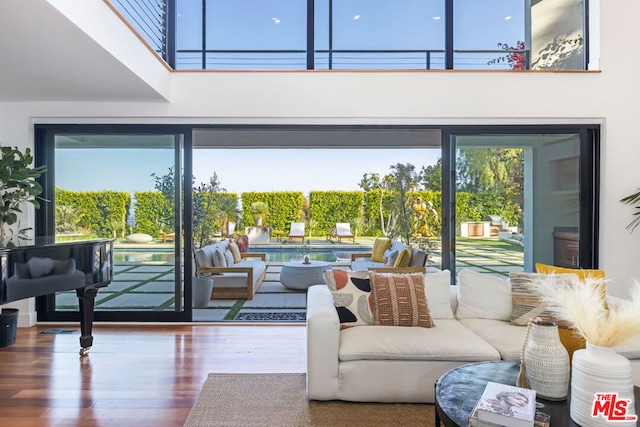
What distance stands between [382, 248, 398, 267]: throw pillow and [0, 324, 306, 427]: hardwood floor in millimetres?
2475

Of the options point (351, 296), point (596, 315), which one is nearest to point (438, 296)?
point (351, 296)

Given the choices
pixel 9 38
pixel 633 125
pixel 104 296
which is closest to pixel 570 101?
pixel 633 125

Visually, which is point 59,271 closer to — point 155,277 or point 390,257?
point 155,277

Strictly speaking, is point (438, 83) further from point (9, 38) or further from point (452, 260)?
point (9, 38)

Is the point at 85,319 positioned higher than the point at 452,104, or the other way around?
the point at 452,104

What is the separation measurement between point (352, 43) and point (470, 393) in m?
3.85

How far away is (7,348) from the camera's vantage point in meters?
3.64

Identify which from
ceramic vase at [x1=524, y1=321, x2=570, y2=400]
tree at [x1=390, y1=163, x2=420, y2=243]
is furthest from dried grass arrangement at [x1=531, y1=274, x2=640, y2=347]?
tree at [x1=390, y1=163, x2=420, y2=243]

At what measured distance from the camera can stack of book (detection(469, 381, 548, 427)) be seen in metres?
1.50

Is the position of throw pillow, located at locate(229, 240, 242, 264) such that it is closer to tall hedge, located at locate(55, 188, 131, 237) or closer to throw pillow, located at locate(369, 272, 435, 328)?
tall hedge, located at locate(55, 188, 131, 237)

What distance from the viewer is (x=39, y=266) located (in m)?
2.90

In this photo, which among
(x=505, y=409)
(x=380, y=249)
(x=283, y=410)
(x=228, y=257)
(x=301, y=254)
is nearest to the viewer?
(x=505, y=409)

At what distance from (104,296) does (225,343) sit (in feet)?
5.31

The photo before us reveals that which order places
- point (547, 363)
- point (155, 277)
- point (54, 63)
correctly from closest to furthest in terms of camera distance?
point (547, 363) < point (54, 63) < point (155, 277)
